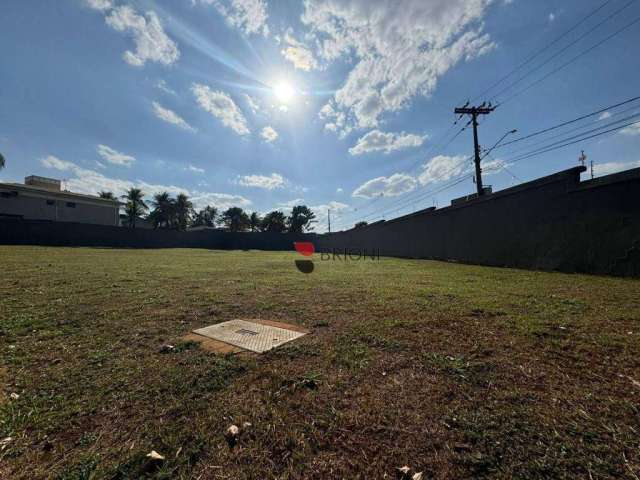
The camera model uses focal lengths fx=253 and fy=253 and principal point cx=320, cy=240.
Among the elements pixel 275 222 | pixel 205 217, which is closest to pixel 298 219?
pixel 275 222

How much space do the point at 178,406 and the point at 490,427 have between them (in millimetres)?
1888

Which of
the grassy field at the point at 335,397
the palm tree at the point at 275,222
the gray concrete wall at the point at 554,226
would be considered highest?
the palm tree at the point at 275,222

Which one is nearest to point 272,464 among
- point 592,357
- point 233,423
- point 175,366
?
point 233,423

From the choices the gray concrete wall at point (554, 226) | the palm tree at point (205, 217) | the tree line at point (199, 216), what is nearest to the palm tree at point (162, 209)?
the tree line at point (199, 216)

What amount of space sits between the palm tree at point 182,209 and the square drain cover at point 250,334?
44.0m

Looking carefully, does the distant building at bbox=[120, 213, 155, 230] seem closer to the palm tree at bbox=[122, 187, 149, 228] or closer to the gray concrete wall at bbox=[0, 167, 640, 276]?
the palm tree at bbox=[122, 187, 149, 228]

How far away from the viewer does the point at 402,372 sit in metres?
2.04

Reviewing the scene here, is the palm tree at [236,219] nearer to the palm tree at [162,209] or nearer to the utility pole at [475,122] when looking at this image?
the palm tree at [162,209]

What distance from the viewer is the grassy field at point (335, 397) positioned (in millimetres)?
1228

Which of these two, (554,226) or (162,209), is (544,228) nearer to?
(554,226)

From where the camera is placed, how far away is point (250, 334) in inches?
115

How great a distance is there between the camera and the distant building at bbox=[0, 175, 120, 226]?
24812 mm

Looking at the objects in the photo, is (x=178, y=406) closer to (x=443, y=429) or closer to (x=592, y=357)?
(x=443, y=429)

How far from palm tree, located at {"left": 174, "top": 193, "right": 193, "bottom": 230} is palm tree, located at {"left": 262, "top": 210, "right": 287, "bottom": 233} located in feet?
41.8
